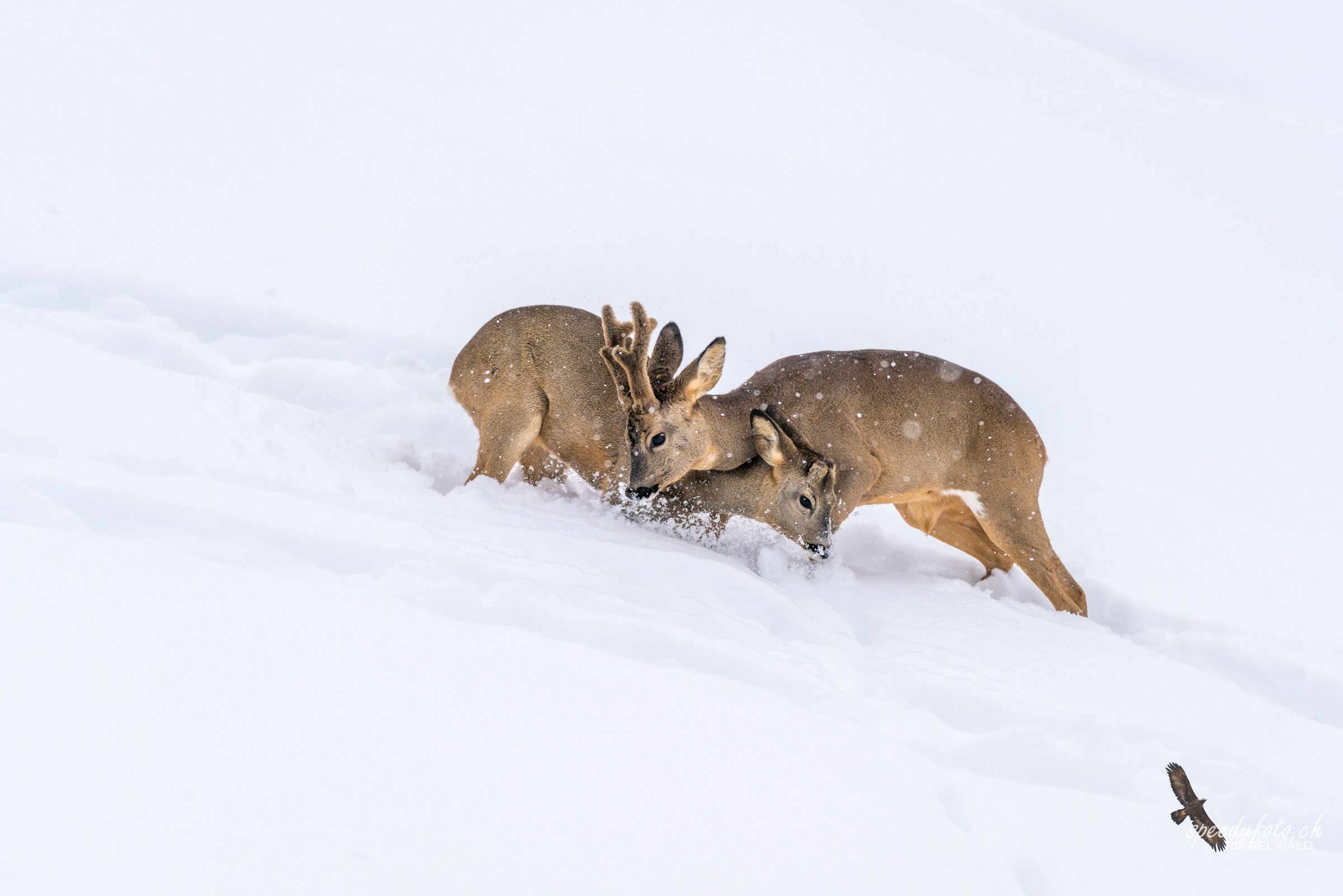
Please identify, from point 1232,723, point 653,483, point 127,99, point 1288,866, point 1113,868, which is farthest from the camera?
point 127,99

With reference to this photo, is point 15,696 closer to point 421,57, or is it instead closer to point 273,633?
point 273,633

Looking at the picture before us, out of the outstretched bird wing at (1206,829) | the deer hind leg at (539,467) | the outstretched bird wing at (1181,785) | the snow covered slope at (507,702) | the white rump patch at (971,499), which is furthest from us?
the deer hind leg at (539,467)

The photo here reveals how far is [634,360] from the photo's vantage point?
17.1ft

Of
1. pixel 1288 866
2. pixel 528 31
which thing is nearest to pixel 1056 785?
pixel 1288 866

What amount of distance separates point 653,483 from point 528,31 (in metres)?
8.54

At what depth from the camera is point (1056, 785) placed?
331cm

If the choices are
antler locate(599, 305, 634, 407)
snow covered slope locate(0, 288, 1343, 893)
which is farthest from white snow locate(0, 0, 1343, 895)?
antler locate(599, 305, 634, 407)

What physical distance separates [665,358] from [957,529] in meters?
2.21

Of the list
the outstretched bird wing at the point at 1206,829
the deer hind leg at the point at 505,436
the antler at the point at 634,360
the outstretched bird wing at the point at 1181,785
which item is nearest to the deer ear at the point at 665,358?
the antler at the point at 634,360

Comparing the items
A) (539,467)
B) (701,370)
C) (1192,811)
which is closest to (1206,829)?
(1192,811)

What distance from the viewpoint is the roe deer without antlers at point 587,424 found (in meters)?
5.52

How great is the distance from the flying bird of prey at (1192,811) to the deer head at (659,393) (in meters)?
2.72

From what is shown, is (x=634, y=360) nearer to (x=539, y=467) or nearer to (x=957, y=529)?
(x=539, y=467)

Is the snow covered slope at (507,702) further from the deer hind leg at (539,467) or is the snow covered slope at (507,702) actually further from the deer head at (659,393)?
the deer hind leg at (539,467)
